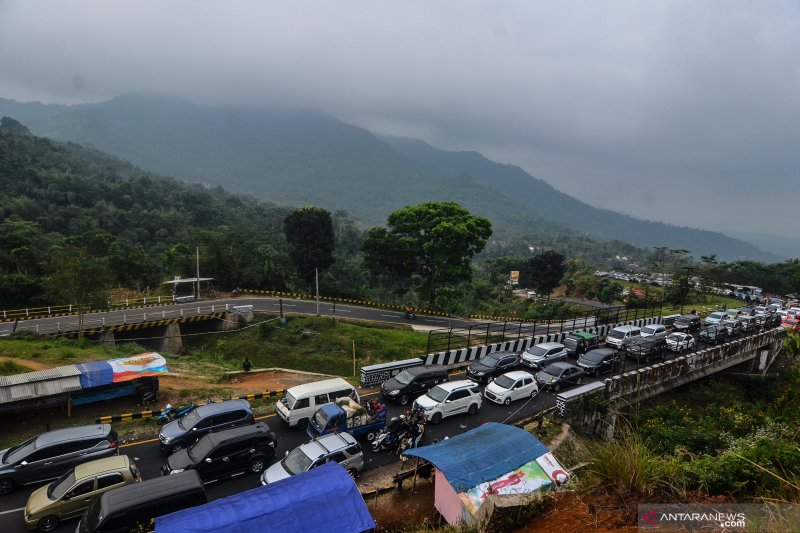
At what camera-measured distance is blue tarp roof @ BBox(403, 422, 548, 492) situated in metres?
11.1

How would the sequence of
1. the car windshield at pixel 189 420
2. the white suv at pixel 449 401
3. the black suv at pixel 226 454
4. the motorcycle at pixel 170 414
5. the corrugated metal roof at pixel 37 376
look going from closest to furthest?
the black suv at pixel 226 454 → the car windshield at pixel 189 420 → the corrugated metal roof at pixel 37 376 → the motorcycle at pixel 170 414 → the white suv at pixel 449 401

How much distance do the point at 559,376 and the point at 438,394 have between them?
7.46m

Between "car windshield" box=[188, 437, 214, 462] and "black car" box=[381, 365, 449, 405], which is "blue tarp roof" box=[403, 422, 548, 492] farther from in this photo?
"black car" box=[381, 365, 449, 405]

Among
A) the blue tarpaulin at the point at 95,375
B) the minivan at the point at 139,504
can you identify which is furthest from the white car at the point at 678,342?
the blue tarpaulin at the point at 95,375

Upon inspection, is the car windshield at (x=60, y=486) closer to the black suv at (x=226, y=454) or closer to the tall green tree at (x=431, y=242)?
the black suv at (x=226, y=454)

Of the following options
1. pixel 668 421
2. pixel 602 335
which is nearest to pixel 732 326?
pixel 602 335

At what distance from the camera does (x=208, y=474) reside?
1398cm

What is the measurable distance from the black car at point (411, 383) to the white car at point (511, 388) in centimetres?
253

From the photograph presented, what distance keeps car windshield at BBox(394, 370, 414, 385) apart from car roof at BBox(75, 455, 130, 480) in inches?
458

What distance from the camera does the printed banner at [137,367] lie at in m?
19.0

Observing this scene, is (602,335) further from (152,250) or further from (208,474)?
(152,250)

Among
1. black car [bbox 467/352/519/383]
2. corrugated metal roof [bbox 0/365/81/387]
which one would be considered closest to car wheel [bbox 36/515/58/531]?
corrugated metal roof [bbox 0/365/81/387]

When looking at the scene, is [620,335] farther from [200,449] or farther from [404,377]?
[200,449]

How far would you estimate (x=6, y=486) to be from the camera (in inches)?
517
